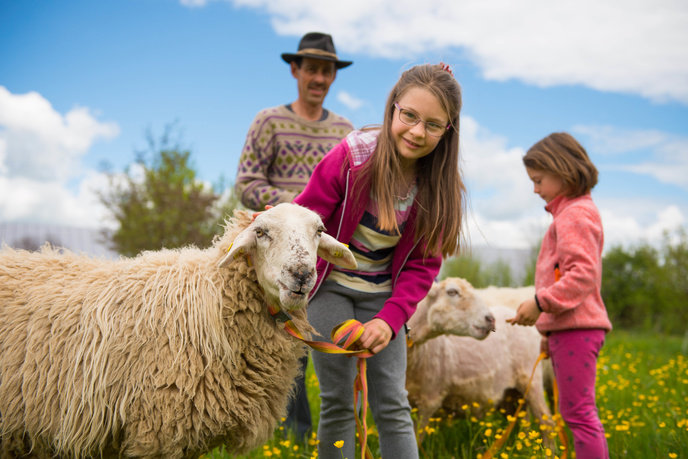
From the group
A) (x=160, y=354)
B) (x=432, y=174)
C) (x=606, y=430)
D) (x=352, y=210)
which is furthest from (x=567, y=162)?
(x=160, y=354)

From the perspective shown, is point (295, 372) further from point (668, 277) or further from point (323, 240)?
point (668, 277)

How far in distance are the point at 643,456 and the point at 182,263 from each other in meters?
3.47

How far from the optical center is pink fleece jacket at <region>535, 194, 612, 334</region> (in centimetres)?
289

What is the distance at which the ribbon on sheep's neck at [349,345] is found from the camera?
7.18 feet

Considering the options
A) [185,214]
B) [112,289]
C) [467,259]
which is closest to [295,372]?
[112,289]

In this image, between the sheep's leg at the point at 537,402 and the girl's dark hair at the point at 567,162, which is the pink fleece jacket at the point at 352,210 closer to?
the girl's dark hair at the point at 567,162

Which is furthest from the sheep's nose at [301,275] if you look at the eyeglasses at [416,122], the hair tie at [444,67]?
the hair tie at [444,67]

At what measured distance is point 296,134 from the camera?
153 inches

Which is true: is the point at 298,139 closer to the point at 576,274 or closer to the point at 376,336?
the point at 376,336

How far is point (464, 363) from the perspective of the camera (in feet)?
14.0

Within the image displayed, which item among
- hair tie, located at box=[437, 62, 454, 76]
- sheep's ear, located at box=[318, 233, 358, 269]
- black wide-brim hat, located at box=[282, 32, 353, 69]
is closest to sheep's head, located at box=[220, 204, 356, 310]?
sheep's ear, located at box=[318, 233, 358, 269]

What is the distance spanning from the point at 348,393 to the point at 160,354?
95 centimetres

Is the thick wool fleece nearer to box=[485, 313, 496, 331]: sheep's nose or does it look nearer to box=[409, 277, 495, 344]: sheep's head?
box=[409, 277, 495, 344]: sheep's head

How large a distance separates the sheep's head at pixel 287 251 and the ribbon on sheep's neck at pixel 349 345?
11 centimetres
